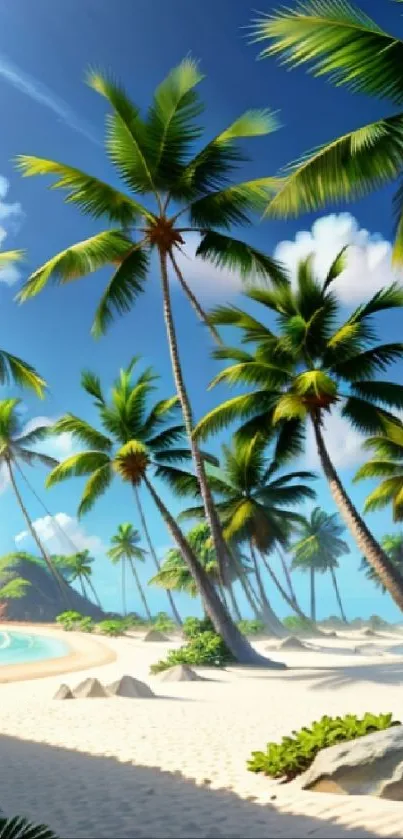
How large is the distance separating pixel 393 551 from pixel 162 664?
39.0 metres

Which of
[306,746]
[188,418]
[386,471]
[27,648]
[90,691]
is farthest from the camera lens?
[27,648]

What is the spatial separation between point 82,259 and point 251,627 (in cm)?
3006

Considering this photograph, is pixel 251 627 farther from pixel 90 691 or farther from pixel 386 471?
pixel 90 691

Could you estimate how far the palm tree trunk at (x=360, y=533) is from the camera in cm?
1376

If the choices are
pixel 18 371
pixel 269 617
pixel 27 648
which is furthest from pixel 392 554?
pixel 18 371

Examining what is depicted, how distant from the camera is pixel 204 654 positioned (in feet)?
61.1

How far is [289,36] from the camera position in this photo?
8.03 metres

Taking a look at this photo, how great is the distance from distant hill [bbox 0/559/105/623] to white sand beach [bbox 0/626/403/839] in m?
52.7

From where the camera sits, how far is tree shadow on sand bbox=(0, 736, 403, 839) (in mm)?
5047

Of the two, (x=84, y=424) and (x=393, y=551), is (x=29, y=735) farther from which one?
(x=393, y=551)

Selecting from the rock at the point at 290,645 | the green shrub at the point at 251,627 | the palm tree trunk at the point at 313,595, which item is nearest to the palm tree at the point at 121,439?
the rock at the point at 290,645

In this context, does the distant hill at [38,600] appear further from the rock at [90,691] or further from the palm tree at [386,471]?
the rock at [90,691]

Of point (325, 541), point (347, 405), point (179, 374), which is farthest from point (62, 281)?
point (325, 541)

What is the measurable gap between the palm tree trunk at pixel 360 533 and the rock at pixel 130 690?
16.4 ft
